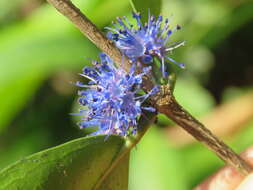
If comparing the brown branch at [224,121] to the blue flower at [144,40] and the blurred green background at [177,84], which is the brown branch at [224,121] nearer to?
the blurred green background at [177,84]

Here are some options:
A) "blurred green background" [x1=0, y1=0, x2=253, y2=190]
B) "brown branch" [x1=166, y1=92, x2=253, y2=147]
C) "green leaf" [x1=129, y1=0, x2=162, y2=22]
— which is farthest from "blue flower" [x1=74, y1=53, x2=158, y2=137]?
"brown branch" [x1=166, y1=92, x2=253, y2=147]

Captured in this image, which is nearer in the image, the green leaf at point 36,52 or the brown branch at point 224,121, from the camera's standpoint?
the green leaf at point 36,52

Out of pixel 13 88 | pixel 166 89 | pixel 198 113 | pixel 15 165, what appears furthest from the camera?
pixel 198 113

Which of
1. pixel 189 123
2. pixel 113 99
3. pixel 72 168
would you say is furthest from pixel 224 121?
pixel 72 168

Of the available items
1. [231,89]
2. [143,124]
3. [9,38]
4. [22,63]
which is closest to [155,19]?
[143,124]

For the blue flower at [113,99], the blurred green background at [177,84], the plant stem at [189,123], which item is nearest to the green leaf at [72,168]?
the blue flower at [113,99]

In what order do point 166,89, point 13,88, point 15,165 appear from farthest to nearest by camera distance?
point 13,88 < point 166,89 < point 15,165

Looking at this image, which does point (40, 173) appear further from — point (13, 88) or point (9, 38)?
point (9, 38)
